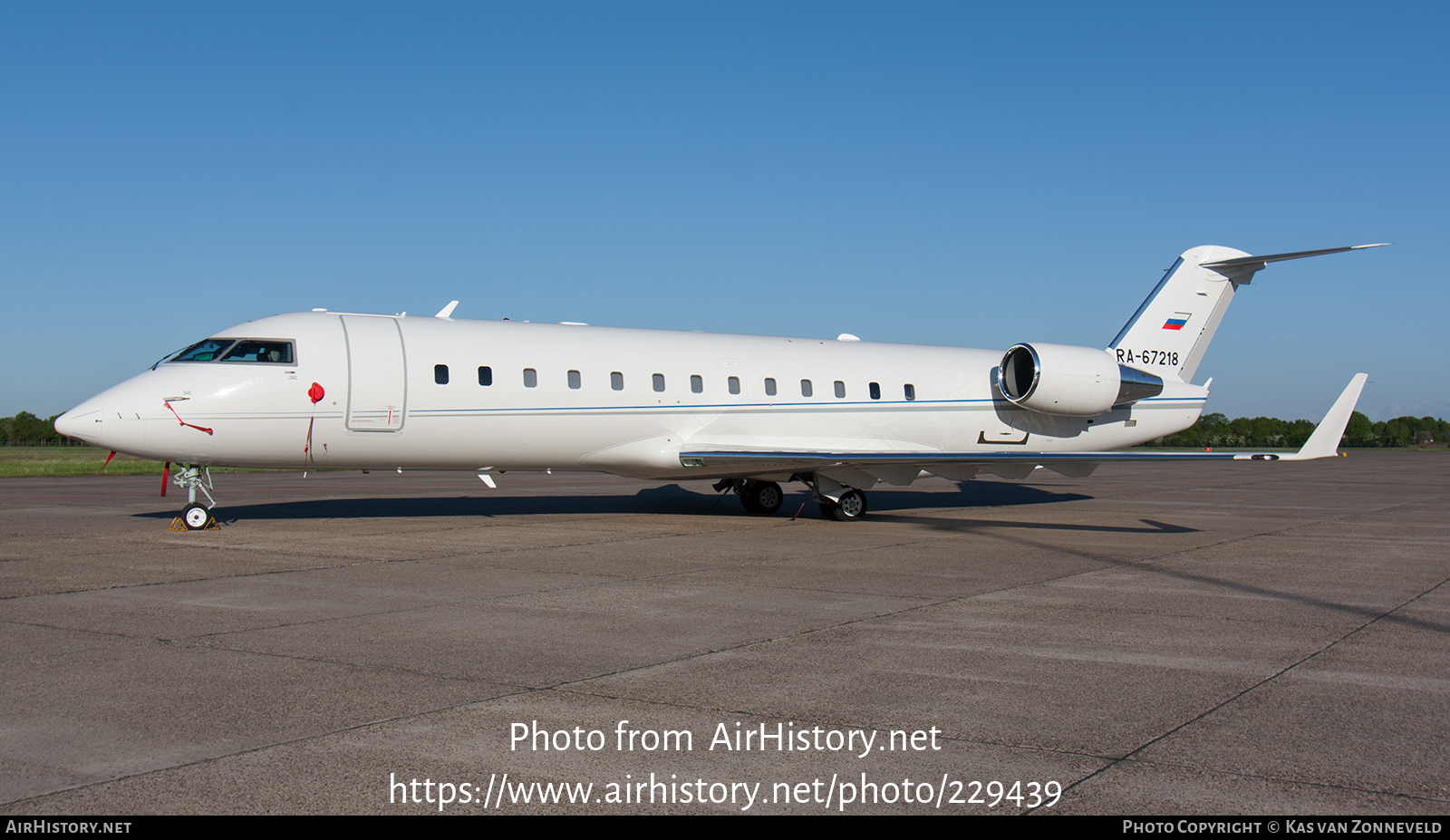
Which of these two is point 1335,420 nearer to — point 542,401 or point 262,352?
point 542,401

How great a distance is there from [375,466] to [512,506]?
4825mm

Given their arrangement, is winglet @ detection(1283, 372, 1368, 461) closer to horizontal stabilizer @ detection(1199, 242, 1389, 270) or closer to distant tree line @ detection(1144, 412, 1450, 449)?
horizontal stabilizer @ detection(1199, 242, 1389, 270)

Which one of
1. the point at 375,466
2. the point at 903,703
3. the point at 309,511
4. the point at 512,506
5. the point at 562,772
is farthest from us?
the point at 512,506

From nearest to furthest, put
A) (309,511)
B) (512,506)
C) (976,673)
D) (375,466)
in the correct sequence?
(976,673) → (375,466) → (309,511) → (512,506)

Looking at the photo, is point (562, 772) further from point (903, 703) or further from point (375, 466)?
point (375, 466)

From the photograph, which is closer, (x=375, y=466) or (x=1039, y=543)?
(x=1039, y=543)

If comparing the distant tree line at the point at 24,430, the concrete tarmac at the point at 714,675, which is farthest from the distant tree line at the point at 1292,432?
the distant tree line at the point at 24,430

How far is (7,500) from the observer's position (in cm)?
2089

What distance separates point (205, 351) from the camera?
14.2 m

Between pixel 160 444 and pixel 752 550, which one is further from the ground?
pixel 160 444

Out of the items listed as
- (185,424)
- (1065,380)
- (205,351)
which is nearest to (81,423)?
(185,424)

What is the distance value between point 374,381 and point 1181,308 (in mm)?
15524

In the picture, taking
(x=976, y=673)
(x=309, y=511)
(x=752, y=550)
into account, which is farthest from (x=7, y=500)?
(x=976, y=673)

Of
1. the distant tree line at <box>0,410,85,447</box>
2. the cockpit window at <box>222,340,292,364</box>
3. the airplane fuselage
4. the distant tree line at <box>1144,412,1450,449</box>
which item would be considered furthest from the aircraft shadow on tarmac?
the distant tree line at <box>0,410,85,447</box>
